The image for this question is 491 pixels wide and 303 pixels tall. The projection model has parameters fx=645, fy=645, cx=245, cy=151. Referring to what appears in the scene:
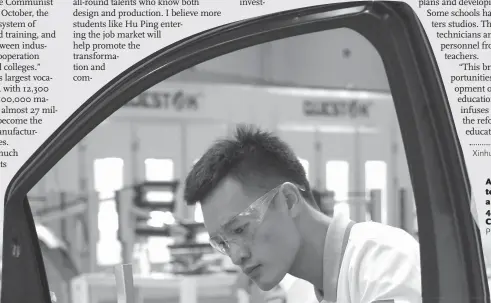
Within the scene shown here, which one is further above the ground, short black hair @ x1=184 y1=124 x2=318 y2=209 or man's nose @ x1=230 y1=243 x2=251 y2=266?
short black hair @ x1=184 y1=124 x2=318 y2=209

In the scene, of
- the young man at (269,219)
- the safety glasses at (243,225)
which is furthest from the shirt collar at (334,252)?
the safety glasses at (243,225)

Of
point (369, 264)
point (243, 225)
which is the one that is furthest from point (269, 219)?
point (369, 264)

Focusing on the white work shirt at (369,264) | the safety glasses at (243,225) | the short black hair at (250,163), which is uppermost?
the short black hair at (250,163)

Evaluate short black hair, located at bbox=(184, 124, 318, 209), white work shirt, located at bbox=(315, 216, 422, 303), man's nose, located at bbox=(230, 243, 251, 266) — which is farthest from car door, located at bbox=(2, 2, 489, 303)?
man's nose, located at bbox=(230, 243, 251, 266)

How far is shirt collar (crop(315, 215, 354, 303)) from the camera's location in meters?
1.01

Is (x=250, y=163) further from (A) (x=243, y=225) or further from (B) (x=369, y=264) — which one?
(B) (x=369, y=264)

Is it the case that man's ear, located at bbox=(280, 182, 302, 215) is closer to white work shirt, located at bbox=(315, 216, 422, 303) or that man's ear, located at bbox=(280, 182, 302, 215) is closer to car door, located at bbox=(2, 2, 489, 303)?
white work shirt, located at bbox=(315, 216, 422, 303)

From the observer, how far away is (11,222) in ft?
3.28

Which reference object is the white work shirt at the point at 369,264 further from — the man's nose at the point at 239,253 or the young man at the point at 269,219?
the man's nose at the point at 239,253

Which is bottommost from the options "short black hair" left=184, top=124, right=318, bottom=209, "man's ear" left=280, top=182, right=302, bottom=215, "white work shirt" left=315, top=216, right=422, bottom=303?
"white work shirt" left=315, top=216, right=422, bottom=303

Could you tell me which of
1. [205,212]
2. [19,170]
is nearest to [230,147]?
[205,212]

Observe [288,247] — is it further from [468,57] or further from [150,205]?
[468,57]

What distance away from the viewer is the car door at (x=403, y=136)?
0.93 meters

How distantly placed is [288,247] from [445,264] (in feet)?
0.80
